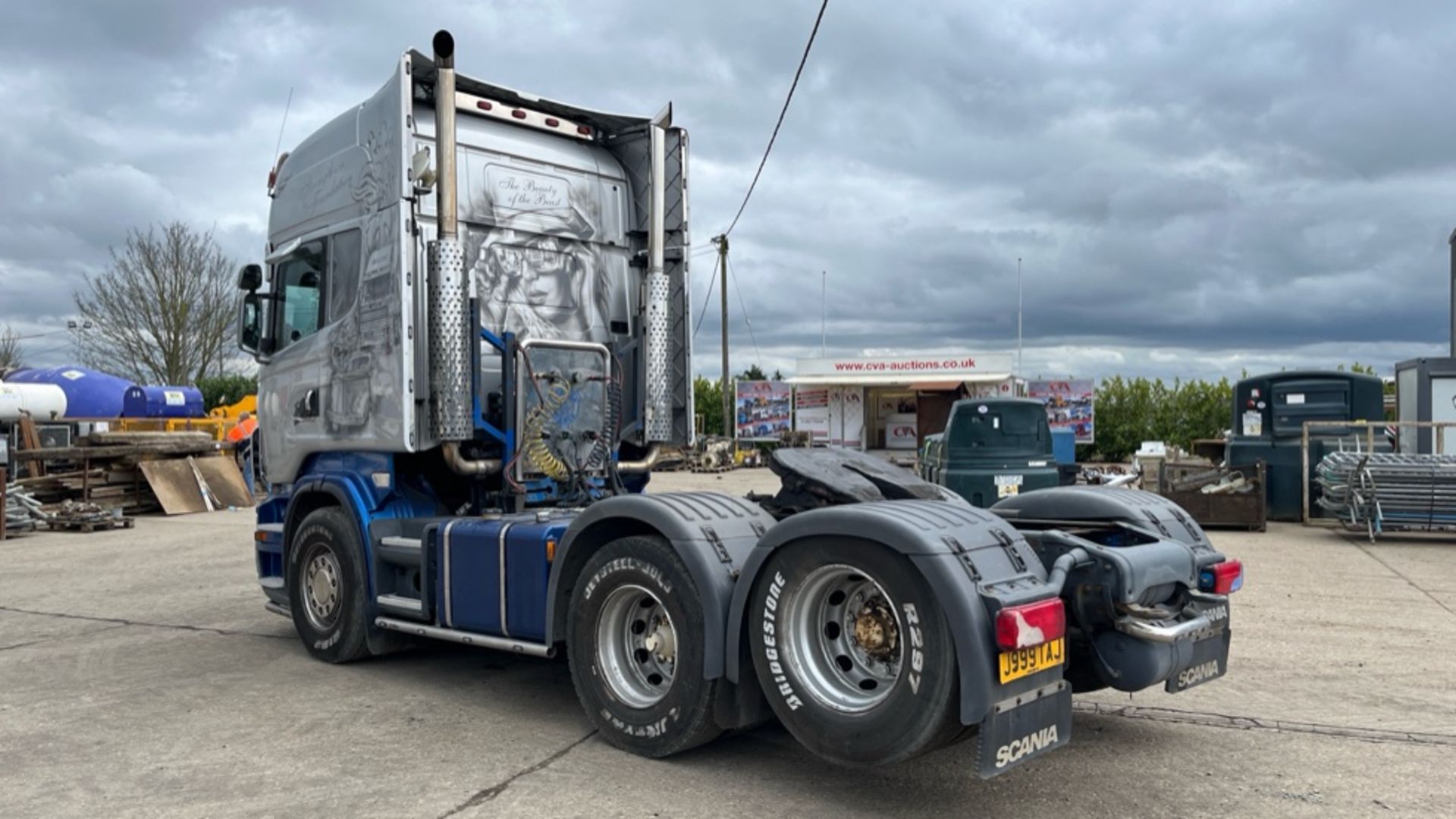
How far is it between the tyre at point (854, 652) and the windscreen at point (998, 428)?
10353 mm

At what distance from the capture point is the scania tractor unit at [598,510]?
174 inches

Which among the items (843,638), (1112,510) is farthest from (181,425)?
(843,638)

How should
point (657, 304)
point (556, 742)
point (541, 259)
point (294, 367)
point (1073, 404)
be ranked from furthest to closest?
point (1073, 404) < point (294, 367) < point (657, 304) < point (541, 259) < point (556, 742)

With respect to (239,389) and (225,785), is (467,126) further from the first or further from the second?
(239,389)

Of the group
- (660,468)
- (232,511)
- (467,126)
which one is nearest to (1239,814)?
(467,126)

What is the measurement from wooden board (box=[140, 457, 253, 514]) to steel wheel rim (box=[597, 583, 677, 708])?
58.5 ft

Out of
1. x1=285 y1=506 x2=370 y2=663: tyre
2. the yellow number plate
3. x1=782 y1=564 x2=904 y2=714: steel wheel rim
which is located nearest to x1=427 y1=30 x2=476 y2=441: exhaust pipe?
x1=285 y1=506 x2=370 y2=663: tyre

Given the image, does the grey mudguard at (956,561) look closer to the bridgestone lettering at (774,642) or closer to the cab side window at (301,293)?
the bridgestone lettering at (774,642)

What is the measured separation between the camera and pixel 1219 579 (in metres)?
5.37

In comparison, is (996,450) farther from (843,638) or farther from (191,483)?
(191,483)

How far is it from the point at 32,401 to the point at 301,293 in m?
21.7

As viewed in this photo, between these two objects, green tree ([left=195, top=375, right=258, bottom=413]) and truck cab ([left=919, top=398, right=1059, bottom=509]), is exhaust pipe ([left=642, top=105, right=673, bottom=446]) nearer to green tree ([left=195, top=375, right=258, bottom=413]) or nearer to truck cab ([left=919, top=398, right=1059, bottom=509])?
truck cab ([left=919, top=398, right=1059, bottom=509])

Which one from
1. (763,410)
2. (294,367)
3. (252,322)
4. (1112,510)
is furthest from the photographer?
(763,410)

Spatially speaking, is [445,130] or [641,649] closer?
[641,649]
